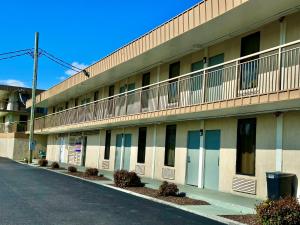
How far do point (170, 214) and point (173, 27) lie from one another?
862 centimetres

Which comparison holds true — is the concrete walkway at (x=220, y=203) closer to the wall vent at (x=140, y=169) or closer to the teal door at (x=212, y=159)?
the teal door at (x=212, y=159)

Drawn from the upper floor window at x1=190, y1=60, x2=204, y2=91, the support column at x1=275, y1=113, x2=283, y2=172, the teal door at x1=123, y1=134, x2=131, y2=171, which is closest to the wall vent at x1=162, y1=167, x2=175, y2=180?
the upper floor window at x1=190, y1=60, x2=204, y2=91

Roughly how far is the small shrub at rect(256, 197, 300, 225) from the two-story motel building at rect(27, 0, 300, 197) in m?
3.08

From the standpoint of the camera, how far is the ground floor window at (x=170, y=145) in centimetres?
2255

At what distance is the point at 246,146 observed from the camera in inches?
679

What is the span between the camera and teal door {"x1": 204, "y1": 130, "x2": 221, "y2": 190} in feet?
62.0

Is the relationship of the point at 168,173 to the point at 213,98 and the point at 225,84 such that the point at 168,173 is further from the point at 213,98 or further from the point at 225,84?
the point at 225,84

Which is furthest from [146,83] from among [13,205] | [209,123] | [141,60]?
[13,205]

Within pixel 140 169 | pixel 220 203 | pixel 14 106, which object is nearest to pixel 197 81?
pixel 220 203

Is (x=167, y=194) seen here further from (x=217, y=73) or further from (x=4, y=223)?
(x=4, y=223)

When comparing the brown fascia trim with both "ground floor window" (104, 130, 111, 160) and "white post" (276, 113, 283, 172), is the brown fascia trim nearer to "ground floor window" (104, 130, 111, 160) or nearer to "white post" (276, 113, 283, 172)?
"white post" (276, 113, 283, 172)

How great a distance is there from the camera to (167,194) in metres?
16.6

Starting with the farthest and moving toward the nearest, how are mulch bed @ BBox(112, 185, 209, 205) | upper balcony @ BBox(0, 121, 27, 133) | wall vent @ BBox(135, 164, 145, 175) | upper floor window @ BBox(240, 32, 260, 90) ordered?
upper balcony @ BBox(0, 121, 27, 133) → wall vent @ BBox(135, 164, 145, 175) → upper floor window @ BBox(240, 32, 260, 90) → mulch bed @ BBox(112, 185, 209, 205)

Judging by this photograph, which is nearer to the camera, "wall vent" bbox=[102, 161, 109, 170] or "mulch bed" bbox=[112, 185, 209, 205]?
"mulch bed" bbox=[112, 185, 209, 205]
